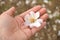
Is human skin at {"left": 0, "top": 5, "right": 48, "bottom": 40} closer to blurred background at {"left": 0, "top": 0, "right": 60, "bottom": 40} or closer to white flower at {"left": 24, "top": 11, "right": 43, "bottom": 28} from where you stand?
white flower at {"left": 24, "top": 11, "right": 43, "bottom": 28}

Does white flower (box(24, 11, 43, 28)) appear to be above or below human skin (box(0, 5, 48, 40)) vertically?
above

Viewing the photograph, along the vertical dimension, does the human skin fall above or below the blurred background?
below

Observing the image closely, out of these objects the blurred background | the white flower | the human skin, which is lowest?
the human skin

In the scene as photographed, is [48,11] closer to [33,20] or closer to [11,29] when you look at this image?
[33,20]

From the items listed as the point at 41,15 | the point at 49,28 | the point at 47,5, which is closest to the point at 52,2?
the point at 47,5

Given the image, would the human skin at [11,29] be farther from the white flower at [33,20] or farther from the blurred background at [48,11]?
the blurred background at [48,11]

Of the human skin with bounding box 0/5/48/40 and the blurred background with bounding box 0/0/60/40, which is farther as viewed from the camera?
the blurred background with bounding box 0/0/60/40

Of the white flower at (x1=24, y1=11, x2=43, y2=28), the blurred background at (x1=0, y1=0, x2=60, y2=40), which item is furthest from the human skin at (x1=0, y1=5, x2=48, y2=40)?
the blurred background at (x1=0, y1=0, x2=60, y2=40)
